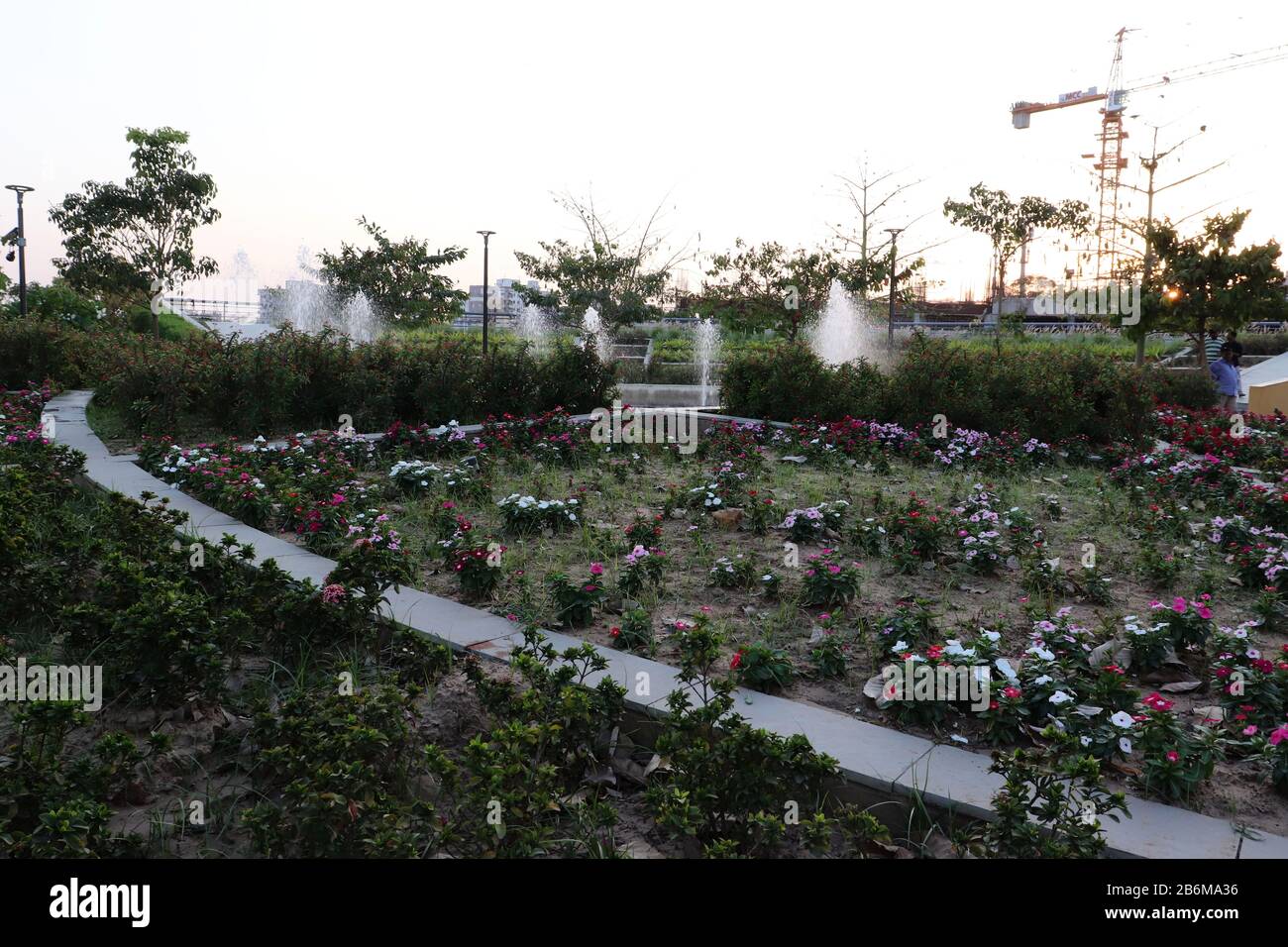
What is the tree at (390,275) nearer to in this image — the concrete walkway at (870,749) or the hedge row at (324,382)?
the hedge row at (324,382)

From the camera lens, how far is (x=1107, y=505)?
5.50m

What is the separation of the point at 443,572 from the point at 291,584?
3.43 ft

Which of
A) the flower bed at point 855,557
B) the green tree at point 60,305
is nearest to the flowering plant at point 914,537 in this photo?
the flower bed at point 855,557

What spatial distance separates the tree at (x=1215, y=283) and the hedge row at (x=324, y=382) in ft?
23.0

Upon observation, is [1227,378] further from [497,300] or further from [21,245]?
[497,300]

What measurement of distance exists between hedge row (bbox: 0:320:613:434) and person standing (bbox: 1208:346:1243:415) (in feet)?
22.6

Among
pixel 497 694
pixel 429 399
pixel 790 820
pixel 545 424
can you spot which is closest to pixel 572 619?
pixel 497 694

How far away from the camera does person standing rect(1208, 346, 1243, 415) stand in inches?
398

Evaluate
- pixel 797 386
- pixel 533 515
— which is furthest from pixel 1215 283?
pixel 533 515

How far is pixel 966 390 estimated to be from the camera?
8.16 meters

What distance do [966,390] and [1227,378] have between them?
414 centimetres
